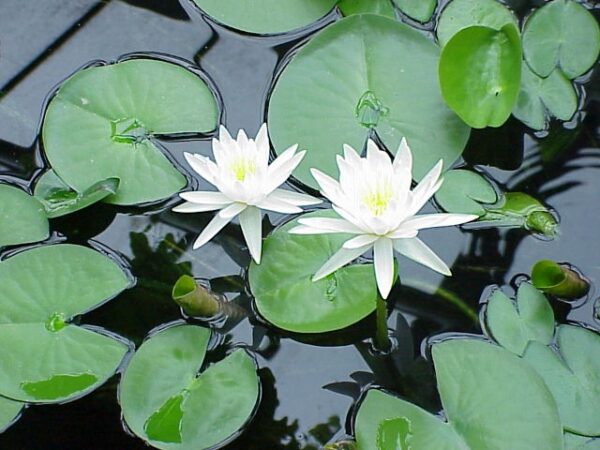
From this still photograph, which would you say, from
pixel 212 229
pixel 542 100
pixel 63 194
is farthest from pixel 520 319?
pixel 63 194

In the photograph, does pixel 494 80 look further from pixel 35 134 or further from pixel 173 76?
pixel 35 134

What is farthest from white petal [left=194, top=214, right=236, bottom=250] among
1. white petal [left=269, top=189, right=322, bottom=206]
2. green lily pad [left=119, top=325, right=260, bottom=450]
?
green lily pad [left=119, top=325, right=260, bottom=450]

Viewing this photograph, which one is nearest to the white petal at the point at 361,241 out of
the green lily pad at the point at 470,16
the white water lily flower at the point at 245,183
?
the white water lily flower at the point at 245,183

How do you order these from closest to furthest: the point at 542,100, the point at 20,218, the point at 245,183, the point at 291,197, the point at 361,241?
the point at 361,241
the point at 245,183
the point at 291,197
the point at 20,218
the point at 542,100

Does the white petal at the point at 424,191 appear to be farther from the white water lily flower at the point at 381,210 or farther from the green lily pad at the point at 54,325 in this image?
the green lily pad at the point at 54,325

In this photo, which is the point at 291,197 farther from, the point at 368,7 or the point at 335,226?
the point at 368,7

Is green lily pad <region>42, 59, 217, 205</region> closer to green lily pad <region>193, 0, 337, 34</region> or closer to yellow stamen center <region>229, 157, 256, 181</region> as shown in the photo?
green lily pad <region>193, 0, 337, 34</region>
